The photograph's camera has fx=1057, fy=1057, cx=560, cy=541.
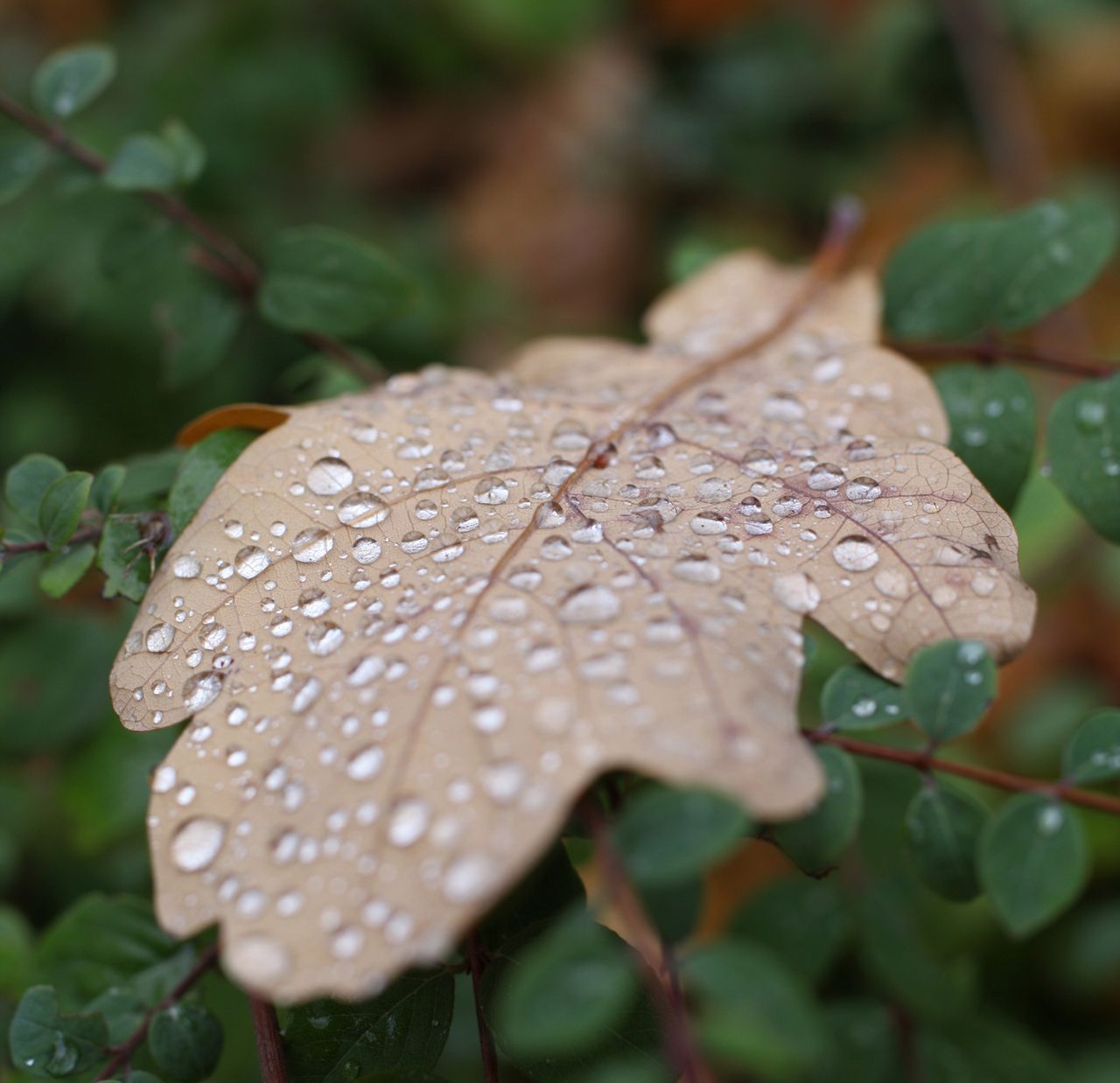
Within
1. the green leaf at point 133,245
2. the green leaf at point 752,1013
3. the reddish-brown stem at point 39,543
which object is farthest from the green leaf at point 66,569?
the green leaf at point 752,1013

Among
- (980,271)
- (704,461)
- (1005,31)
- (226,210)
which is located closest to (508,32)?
(226,210)

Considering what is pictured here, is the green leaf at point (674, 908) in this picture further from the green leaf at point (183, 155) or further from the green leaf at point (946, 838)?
the green leaf at point (183, 155)

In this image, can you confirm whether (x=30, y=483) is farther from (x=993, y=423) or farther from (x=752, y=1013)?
(x=993, y=423)


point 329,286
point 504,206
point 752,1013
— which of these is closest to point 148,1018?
point 752,1013

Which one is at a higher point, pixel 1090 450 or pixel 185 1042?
pixel 1090 450

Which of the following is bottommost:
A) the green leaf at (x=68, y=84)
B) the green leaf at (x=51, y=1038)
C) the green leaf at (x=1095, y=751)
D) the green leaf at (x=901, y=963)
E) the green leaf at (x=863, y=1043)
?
the green leaf at (x=863, y=1043)
